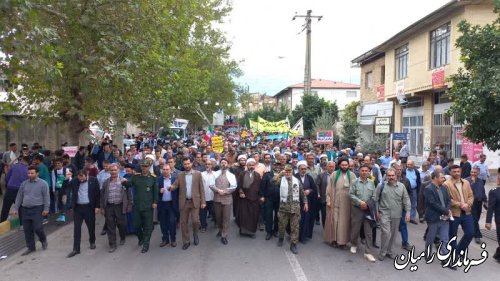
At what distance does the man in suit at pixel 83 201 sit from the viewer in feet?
27.6

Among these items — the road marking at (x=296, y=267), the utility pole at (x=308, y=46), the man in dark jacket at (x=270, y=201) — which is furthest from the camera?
the utility pole at (x=308, y=46)

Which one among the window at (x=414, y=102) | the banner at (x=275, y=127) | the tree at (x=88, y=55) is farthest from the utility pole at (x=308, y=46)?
the tree at (x=88, y=55)

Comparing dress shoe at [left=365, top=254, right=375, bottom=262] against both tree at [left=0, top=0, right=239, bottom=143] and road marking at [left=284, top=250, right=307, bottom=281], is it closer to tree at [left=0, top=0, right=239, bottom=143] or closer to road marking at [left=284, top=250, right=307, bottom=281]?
road marking at [left=284, top=250, right=307, bottom=281]

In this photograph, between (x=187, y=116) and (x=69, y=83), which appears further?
(x=187, y=116)

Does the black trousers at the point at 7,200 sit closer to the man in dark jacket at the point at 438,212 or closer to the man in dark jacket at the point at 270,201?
the man in dark jacket at the point at 270,201

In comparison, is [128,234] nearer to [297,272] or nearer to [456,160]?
[297,272]

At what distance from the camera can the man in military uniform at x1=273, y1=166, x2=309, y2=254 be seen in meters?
8.52

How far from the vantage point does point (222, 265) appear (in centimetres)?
744

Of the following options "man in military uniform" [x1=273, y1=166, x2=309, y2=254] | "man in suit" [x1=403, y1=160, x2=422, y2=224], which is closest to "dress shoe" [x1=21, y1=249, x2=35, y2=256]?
"man in military uniform" [x1=273, y1=166, x2=309, y2=254]

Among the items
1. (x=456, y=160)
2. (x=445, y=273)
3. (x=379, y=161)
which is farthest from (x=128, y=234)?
(x=456, y=160)

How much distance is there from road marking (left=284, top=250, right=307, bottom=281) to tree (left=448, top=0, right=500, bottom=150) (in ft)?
16.5

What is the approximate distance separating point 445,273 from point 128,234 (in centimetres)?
643

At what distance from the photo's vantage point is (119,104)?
12.4 meters

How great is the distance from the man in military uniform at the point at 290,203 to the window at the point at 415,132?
55.5 ft
